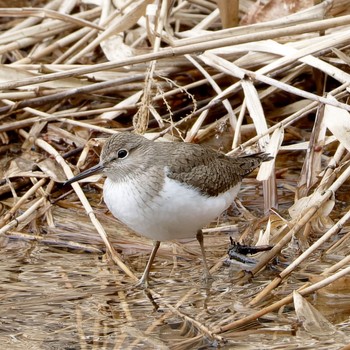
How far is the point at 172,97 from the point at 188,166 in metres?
1.73

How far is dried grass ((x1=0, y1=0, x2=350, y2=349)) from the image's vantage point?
13.0ft

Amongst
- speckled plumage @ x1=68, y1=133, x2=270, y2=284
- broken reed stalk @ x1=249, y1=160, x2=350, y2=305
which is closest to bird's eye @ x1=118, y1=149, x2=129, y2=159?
speckled plumage @ x1=68, y1=133, x2=270, y2=284

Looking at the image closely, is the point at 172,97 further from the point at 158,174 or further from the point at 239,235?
the point at 158,174

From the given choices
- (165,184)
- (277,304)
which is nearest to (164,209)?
(165,184)

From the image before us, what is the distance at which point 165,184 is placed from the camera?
171 inches

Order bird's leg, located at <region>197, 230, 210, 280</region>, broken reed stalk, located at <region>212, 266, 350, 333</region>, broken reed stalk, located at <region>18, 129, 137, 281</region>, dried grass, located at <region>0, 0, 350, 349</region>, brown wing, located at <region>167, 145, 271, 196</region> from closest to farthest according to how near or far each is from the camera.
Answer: broken reed stalk, located at <region>212, 266, 350, 333</region>
dried grass, located at <region>0, 0, 350, 349</region>
brown wing, located at <region>167, 145, 271, 196</region>
bird's leg, located at <region>197, 230, 210, 280</region>
broken reed stalk, located at <region>18, 129, 137, 281</region>

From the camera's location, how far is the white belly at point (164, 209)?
13.9ft

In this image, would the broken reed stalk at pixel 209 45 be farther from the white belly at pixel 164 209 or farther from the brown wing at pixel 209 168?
the white belly at pixel 164 209

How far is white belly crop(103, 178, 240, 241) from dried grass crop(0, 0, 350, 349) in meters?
0.35

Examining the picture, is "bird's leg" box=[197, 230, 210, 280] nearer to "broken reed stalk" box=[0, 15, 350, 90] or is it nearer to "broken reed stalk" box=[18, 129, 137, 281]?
"broken reed stalk" box=[18, 129, 137, 281]

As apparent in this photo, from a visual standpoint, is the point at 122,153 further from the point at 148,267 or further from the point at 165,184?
the point at 148,267

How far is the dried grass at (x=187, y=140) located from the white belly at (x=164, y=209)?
0.35 meters

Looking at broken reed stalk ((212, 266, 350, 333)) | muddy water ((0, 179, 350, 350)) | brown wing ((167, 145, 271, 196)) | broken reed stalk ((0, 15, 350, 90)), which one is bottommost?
broken reed stalk ((212, 266, 350, 333))

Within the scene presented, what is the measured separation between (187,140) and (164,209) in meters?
1.47
